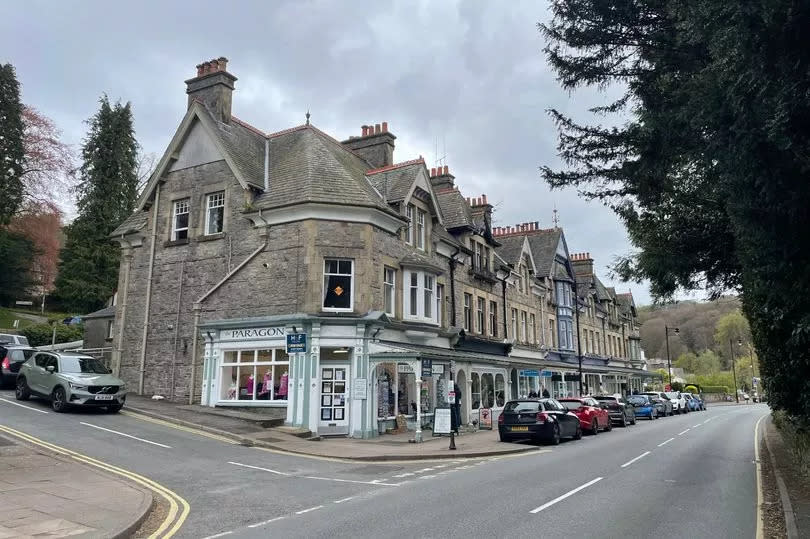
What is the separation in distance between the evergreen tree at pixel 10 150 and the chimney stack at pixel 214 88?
27.6 meters

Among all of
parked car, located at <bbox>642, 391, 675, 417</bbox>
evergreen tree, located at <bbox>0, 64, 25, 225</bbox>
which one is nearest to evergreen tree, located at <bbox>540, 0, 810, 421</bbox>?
parked car, located at <bbox>642, 391, 675, 417</bbox>

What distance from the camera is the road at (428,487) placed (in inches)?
311

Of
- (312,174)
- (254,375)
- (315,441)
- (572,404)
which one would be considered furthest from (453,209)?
(315,441)

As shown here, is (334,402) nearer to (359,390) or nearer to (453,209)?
(359,390)

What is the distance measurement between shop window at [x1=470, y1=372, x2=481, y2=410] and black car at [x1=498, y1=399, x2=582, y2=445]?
7.69 metres

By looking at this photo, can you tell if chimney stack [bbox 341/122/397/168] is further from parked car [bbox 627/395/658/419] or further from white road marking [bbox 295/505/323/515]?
parked car [bbox 627/395/658/419]

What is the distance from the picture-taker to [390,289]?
23.5m

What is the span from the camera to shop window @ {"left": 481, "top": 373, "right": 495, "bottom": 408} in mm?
29636

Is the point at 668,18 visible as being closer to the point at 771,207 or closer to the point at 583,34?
the point at 583,34

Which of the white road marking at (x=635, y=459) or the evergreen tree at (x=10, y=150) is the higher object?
the evergreen tree at (x=10, y=150)

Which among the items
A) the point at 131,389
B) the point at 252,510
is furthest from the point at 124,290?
the point at 252,510

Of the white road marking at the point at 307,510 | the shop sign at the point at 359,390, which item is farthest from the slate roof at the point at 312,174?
the white road marking at the point at 307,510

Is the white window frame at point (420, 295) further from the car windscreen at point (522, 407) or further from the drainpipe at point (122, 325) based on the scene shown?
the drainpipe at point (122, 325)

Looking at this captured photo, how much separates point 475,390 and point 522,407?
8.56 metres
